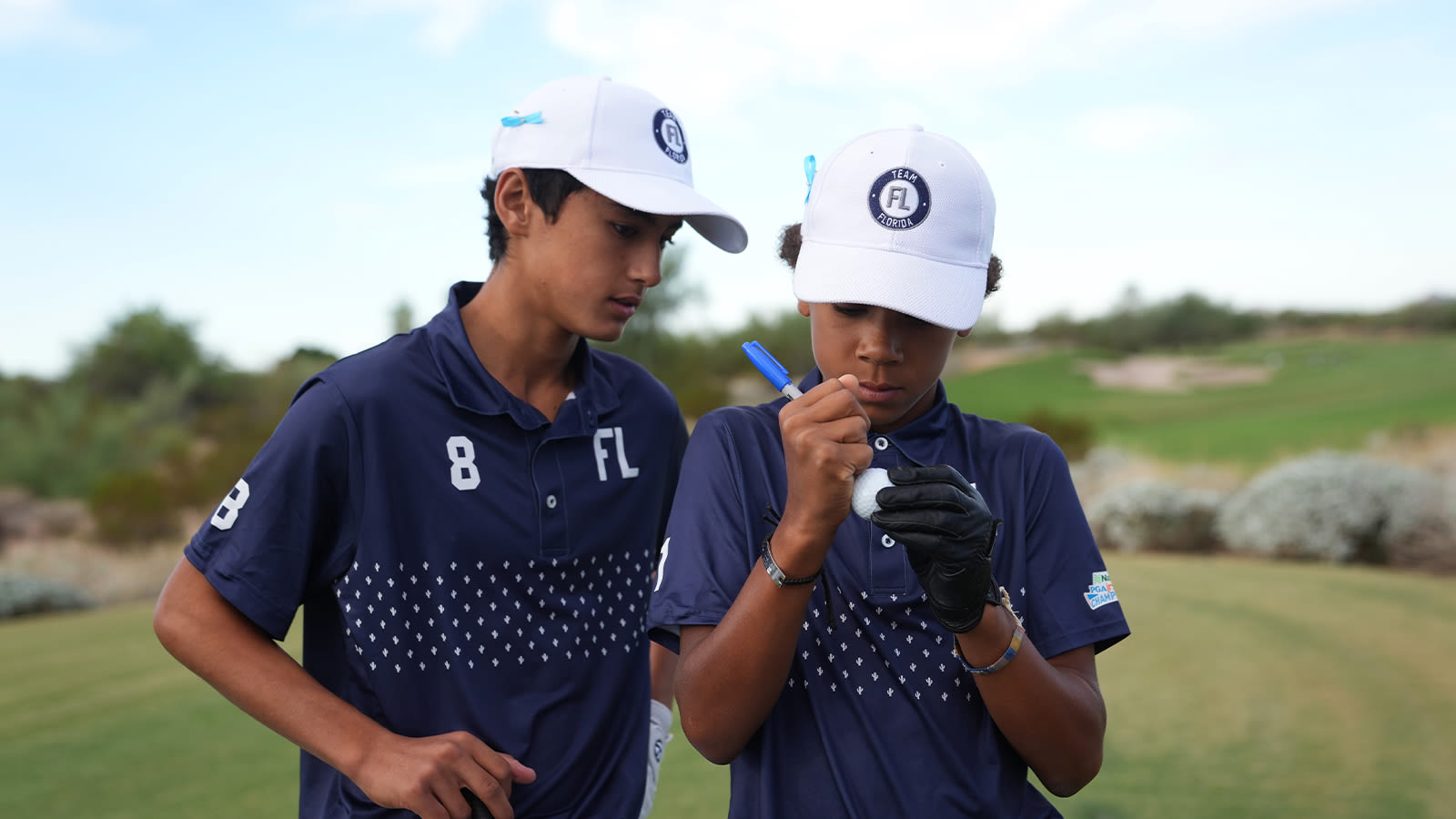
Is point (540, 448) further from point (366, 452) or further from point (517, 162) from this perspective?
point (517, 162)

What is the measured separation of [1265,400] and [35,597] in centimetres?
1887

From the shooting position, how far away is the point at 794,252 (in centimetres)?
200

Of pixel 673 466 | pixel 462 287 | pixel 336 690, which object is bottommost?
pixel 336 690

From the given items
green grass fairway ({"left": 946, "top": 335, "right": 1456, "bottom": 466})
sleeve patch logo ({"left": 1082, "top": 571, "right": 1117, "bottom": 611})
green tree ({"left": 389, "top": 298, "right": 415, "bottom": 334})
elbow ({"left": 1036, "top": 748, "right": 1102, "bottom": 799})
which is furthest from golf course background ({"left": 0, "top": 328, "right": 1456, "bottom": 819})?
green tree ({"left": 389, "top": 298, "right": 415, "bottom": 334})

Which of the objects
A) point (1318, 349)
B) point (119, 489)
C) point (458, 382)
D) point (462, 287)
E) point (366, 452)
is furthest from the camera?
point (1318, 349)

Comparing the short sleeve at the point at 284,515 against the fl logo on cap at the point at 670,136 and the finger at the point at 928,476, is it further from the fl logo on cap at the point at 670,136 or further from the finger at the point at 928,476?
the finger at the point at 928,476

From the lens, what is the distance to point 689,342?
2533cm

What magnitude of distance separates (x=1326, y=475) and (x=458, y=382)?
1019 cm

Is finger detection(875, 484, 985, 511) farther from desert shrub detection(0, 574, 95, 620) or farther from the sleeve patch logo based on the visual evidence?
desert shrub detection(0, 574, 95, 620)

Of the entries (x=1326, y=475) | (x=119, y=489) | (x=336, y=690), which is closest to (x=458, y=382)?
(x=336, y=690)

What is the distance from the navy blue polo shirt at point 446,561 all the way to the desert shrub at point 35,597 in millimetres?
9874

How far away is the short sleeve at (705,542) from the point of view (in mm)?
1581

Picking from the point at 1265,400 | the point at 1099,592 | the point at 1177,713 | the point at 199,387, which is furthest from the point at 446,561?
the point at 199,387

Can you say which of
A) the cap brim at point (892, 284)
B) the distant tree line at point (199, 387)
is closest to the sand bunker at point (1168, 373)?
the distant tree line at point (199, 387)
